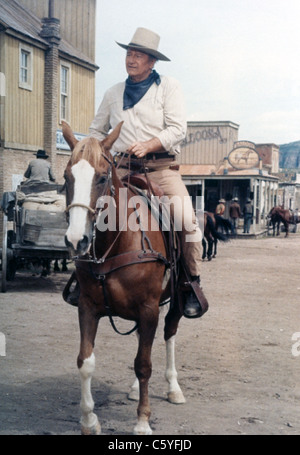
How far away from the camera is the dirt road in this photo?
473cm

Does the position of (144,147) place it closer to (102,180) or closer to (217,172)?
(102,180)

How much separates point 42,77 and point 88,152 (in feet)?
64.4

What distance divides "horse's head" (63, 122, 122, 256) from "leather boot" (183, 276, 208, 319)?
1.69 meters

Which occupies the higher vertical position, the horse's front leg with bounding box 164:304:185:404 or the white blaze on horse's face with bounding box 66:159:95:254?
the white blaze on horse's face with bounding box 66:159:95:254

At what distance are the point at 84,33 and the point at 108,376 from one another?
22.1 metres

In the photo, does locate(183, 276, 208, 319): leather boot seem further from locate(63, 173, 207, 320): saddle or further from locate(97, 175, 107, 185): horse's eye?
locate(97, 175, 107, 185): horse's eye

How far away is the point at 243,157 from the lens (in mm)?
33438

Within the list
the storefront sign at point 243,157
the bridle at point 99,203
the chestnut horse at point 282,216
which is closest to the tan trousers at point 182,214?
the bridle at point 99,203

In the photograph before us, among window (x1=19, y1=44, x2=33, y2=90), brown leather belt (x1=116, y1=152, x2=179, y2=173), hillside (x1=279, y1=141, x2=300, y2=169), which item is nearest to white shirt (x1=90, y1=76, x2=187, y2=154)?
brown leather belt (x1=116, y1=152, x2=179, y2=173)

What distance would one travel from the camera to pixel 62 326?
830 centimetres

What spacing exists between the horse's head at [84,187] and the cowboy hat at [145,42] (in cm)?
123

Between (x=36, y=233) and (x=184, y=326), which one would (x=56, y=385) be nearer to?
(x=184, y=326)

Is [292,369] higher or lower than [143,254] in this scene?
lower
